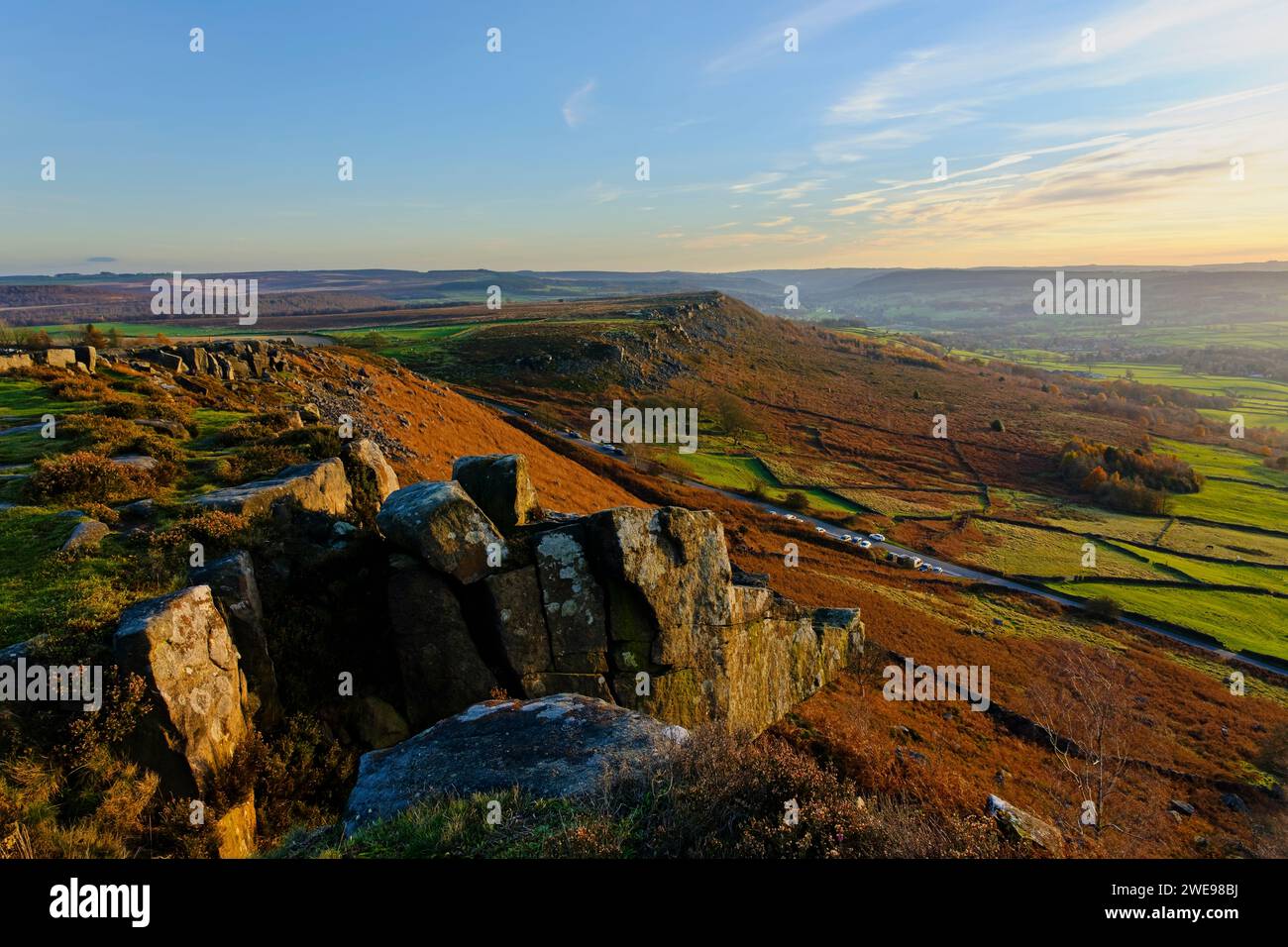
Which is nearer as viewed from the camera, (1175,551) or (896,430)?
(1175,551)

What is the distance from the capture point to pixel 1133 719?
143 ft

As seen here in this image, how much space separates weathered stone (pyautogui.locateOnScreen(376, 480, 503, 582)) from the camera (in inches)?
539

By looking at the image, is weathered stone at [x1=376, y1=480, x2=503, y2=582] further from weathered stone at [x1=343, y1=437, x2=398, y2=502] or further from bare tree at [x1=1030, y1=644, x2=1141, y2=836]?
bare tree at [x1=1030, y1=644, x2=1141, y2=836]

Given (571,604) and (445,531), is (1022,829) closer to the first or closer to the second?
(571,604)

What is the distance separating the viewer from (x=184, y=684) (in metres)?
9.32

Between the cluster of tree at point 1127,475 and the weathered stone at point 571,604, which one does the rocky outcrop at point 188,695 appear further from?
the cluster of tree at point 1127,475

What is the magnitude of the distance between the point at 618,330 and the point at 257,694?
159722mm

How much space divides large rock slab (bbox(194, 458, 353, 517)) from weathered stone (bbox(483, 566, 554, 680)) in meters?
5.12

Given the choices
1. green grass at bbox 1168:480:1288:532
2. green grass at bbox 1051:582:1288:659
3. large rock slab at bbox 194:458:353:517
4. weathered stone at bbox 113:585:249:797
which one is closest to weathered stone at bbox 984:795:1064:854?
weathered stone at bbox 113:585:249:797

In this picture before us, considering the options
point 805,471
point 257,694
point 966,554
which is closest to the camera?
point 257,694

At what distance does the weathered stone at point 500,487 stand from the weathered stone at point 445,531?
2.13m

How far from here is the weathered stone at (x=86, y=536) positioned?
11.7 meters

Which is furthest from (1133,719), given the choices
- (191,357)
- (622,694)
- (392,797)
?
(191,357)
